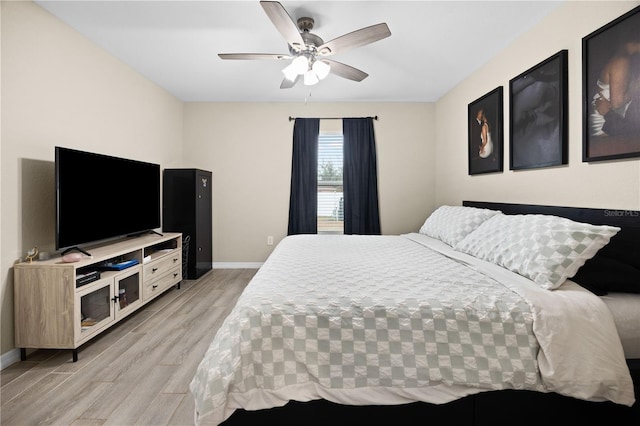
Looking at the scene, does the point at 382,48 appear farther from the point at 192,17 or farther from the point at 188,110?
the point at 188,110

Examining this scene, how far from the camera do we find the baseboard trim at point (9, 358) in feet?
6.53

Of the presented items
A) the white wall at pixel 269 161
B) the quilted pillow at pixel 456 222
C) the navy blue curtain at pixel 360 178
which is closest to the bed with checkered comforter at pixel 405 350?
the quilted pillow at pixel 456 222

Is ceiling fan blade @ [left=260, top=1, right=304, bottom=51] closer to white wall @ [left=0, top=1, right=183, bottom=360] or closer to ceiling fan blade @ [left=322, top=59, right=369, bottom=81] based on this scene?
ceiling fan blade @ [left=322, top=59, right=369, bottom=81]

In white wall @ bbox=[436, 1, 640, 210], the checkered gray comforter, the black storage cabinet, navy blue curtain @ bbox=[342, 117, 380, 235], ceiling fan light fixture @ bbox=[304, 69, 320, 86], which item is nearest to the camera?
the checkered gray comforter

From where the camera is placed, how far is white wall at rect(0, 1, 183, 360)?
205 centimetres

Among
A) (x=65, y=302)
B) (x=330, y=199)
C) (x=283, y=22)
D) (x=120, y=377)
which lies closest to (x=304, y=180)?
(x=330, y=199)

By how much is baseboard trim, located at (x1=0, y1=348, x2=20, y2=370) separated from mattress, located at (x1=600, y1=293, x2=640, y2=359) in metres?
3.44

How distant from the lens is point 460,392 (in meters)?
1.24

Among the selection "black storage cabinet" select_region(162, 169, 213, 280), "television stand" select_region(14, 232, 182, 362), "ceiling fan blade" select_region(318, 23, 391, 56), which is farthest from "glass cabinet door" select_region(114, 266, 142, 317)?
"ceiling fan blade" select_region(318, 23, 391, 56)

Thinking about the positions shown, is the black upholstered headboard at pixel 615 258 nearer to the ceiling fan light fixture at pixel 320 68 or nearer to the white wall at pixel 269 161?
the ceiling fan light fixture at pixel 320 68

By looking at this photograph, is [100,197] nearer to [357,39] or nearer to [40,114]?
[40,114]

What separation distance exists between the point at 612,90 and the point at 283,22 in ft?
6.64

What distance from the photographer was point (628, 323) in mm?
1388

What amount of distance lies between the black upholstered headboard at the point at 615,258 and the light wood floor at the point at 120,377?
2142 millimetres
